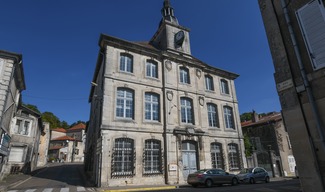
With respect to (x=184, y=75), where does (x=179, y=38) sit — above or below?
above

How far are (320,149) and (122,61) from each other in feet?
46.2

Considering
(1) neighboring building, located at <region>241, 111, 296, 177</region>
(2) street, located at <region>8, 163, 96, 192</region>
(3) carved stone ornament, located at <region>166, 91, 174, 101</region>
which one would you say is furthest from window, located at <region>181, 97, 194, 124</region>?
(2) street, located at <region>8, 163, 96, 192</region>

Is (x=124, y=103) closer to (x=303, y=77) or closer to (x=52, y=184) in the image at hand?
(x=52, y=184)

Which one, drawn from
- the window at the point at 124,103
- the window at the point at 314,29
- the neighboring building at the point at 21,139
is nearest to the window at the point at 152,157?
the window at the point at 124,103

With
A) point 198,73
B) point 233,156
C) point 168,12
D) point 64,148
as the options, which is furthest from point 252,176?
point 64,148

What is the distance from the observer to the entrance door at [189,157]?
15.9m

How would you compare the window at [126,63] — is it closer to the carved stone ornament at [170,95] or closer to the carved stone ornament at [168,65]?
the carved stone ornament at [168,65]

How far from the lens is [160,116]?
1611 cm

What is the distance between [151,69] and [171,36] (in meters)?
4.63

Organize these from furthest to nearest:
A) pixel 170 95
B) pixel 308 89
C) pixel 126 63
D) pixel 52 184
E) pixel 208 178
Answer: pixel 170 95, pixel 126 63, pixel 52 184, pixel 208 178, pixel 308 89

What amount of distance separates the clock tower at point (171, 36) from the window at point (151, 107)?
5.21 meters

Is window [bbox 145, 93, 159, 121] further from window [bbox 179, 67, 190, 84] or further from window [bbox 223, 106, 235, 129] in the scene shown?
window [bbox 223, 106, 235, 129]

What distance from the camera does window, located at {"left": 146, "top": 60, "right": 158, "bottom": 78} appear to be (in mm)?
17125

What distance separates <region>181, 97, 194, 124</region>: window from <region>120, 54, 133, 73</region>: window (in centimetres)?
528
